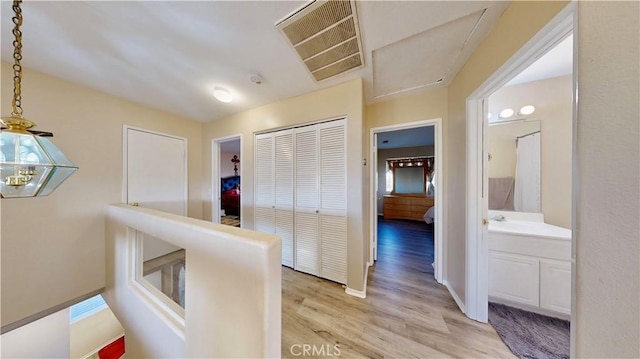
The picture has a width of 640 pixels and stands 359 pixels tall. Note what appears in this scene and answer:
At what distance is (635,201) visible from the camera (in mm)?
475

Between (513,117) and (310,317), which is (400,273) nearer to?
(310,317)

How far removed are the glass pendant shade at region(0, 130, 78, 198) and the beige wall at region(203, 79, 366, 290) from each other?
1.79 m

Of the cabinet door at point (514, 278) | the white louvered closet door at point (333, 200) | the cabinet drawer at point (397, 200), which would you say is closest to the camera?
the cabinet door at point (514, 278)

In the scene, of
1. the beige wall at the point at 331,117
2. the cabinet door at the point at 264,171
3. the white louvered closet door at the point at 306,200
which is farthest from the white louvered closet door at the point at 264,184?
the white louvered closet door at the point at 306,200

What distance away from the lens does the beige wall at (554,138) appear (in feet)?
6.03

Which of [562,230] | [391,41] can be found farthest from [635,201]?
[562,230]

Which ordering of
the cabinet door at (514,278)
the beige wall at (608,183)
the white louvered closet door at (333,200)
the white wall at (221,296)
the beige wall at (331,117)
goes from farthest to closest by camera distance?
the white louvered closet door at (333,200) < the beige wall at (331,117) < the cabinet door at (514,278) < the white wall at (221,296) < the beige wall at (608,183)

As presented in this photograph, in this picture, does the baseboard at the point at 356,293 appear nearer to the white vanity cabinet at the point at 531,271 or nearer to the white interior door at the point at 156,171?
the white vanity cabinet at the point at 531,271

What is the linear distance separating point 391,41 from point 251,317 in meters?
2.04

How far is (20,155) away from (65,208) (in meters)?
1.72

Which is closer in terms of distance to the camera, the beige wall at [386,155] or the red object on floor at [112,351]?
the red object on floor at [112,351]

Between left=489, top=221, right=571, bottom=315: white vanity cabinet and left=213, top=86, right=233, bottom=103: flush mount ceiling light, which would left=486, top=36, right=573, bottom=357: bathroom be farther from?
left=213, top=86, right=233, bottom=103: flush mount ceiling light

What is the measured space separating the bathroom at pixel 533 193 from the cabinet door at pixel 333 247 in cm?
140

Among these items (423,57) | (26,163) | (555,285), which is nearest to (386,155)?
(423,57)
